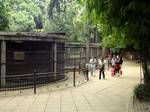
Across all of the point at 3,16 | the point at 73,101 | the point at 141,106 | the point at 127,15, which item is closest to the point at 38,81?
the point at 73,101

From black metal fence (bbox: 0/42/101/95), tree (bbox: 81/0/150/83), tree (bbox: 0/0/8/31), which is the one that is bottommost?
black metal fence (bbox: 0/42/101/95)

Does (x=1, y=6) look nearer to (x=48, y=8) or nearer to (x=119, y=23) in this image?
(x=48, y=8)

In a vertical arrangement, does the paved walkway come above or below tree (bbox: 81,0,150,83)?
below

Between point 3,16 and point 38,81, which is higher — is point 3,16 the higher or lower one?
the higher one

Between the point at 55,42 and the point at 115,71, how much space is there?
6.50m

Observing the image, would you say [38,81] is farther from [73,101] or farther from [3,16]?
[3,16]

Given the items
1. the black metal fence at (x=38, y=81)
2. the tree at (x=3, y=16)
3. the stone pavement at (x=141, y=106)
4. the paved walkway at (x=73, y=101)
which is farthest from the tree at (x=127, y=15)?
the tree at (x=3, y=16)

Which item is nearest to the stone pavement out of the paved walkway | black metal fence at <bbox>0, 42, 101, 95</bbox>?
the paved walkway

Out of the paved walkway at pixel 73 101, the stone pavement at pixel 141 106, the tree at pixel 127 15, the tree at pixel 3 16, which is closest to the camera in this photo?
the tree at pixel 127 15

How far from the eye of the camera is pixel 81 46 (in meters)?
33.1

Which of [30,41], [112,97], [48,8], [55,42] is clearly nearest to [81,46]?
[48,8]

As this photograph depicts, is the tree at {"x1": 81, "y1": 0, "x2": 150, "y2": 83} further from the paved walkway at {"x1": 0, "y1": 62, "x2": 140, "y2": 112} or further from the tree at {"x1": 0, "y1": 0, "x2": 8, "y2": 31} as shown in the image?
the tree at {"x1": 0, "y1": 0, "x2": 8, "y2": 31}

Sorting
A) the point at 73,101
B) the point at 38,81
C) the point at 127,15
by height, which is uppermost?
the point at 127,15

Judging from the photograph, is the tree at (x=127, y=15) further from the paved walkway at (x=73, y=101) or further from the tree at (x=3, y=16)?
the tree at (x=3, y=16)
